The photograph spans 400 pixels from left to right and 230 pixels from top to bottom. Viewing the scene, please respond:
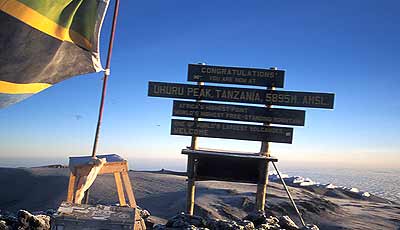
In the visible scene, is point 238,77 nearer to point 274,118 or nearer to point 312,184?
point 274,118

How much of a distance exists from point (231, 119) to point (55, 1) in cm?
590

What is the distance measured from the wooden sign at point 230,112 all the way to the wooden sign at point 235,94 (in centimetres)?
16

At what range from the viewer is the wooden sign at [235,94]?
9578 millimetres

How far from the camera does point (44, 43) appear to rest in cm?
453

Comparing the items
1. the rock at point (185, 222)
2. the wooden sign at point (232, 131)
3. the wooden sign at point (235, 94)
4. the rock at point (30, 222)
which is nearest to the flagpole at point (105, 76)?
the rock at point (30, 222)

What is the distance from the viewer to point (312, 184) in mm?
21984

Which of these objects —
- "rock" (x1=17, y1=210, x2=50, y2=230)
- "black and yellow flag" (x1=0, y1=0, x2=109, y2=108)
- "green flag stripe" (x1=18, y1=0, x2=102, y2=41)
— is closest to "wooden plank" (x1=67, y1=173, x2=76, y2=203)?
"rock" (x1=17, y1=210, x2=50, y2=230)

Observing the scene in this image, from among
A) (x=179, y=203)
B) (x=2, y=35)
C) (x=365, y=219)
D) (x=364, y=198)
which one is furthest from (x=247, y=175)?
(x=364, y=198)

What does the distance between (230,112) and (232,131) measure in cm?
46

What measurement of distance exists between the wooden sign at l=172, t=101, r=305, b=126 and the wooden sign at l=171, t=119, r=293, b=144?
0.17 metres

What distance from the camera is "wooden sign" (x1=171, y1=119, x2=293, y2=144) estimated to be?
9703mm

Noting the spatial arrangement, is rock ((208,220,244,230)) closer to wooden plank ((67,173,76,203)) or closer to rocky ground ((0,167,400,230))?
wooden plank ((67,173,76,203))

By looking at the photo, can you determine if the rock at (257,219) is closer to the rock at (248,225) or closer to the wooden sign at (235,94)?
the rock at (248,225)

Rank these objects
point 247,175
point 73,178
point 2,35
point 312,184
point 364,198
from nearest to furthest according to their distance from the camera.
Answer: point 2,35 < point 73,178 < point 247,175 < point 364,198 < point 312,184
